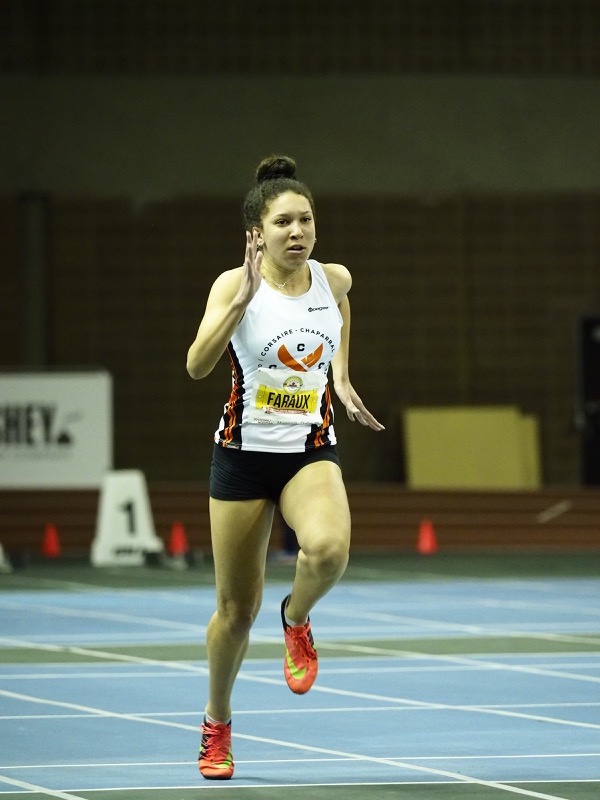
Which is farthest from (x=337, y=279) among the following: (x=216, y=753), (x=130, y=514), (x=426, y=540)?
(x=426, y=540)

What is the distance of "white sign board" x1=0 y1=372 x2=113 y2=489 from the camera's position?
2084cm

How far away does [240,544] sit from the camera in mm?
6820

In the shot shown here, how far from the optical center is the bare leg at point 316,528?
6.59 m

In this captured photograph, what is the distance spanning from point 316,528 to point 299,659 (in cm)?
61

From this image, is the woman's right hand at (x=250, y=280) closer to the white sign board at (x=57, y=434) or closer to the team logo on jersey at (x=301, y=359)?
the team logo on jersey at (x=301, y=359)

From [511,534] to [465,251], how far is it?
4791 mm

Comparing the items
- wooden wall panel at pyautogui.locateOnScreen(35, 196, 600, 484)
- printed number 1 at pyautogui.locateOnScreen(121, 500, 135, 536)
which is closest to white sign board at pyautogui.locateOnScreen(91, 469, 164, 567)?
printed number 1 at pyautogui.locateOnScreen(121, 500, 135, 536)

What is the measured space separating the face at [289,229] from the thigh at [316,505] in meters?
0.84

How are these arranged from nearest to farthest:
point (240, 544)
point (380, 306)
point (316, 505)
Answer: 1. point (316, 505)
2. point (240, 544)
3. point (380, 306)

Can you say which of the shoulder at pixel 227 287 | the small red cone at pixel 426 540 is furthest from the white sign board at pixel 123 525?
the shoulder at pixel 227 287

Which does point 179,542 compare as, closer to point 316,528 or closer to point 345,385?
point 345,385

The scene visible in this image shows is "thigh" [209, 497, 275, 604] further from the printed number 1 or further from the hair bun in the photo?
the printed number 1

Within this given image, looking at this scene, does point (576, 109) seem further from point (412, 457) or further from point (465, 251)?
point (412, 457)

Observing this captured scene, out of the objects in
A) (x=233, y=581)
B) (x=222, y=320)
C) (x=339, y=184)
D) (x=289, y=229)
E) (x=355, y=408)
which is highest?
(x=339, y=184)
